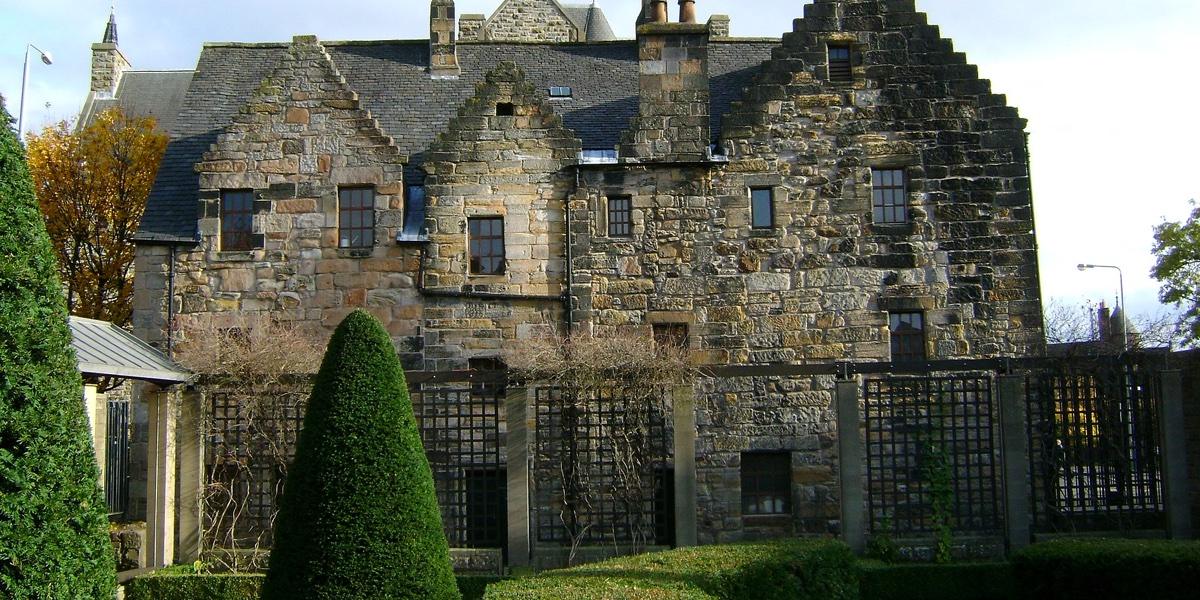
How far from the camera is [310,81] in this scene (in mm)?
18500

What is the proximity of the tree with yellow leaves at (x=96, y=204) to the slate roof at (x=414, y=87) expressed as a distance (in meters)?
5.23

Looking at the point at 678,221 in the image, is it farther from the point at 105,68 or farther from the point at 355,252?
the point at 105,68

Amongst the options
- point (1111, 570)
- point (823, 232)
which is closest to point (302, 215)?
point (823, 232)

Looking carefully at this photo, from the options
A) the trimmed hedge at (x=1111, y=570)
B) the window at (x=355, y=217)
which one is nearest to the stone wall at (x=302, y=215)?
the window at (x=355, y=217)

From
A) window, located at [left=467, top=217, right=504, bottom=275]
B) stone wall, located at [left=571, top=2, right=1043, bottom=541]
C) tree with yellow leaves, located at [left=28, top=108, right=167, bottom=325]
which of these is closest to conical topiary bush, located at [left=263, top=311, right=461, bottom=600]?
window, located at [left=467, top=217, right=504, bottom=275]

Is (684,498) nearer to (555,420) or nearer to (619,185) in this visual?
(555,420)

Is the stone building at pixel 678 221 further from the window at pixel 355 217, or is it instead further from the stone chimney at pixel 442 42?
the stone chimney at pixel 442 42

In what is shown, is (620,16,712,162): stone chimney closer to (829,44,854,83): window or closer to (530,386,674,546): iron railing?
(829,44,854,83): window

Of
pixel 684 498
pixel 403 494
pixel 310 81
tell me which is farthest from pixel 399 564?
pixel 310 81

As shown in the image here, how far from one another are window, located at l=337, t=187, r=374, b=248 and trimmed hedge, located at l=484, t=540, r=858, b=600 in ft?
31.3

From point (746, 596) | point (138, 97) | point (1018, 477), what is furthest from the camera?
point (138, 97)

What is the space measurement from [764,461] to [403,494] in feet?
32.9

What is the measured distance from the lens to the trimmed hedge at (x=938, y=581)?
1228cm

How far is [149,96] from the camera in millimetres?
32562
